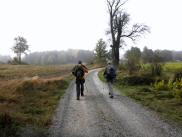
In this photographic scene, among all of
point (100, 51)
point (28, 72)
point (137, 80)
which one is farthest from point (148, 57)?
point (100, 51)

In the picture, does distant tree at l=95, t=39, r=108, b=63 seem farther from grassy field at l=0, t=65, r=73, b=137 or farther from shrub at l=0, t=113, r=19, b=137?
shrub at l=0, t=113, r=19, b=137

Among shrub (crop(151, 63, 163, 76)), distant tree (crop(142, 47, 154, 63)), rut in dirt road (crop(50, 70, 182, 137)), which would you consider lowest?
rut in dirt road (crop(50, 70, 182, 137))

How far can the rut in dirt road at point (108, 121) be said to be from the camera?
31.8 ft

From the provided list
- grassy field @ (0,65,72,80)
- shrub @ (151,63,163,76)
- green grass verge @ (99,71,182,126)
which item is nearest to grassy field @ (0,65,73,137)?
green grass verge @ (99,71,182,126)

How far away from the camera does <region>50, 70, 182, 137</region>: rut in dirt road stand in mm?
9695

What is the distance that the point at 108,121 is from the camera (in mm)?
11414

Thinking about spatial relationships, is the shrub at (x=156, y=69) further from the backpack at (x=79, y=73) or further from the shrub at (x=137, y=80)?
the backpack at (x=79, y=73)

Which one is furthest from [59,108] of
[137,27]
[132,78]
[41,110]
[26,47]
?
[26,47]

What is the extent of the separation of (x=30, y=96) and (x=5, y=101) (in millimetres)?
3412

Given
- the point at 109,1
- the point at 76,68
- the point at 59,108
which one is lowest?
the point at 59,108

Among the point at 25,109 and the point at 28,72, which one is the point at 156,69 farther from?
the point at 28,72

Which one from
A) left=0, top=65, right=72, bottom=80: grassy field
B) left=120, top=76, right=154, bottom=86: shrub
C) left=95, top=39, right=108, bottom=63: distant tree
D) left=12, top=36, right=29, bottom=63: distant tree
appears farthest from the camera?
left=12, top=36, right=29, bottom=63: distant tree

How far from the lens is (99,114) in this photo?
503 inches

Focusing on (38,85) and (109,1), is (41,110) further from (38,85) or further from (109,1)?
(109,1)
